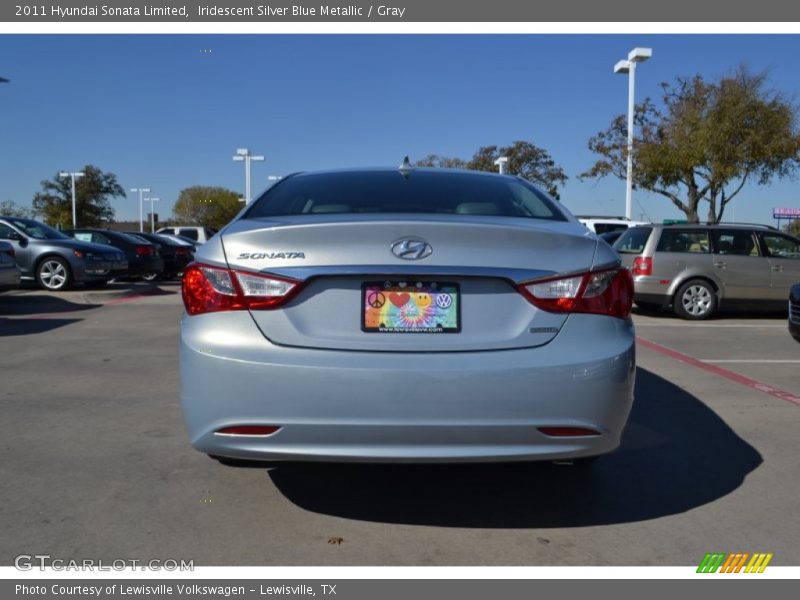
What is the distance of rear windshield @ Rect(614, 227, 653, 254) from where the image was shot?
11820 mm

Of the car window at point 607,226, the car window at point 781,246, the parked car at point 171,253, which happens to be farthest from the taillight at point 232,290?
the car window at point 607,226

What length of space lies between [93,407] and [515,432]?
11.8 feet

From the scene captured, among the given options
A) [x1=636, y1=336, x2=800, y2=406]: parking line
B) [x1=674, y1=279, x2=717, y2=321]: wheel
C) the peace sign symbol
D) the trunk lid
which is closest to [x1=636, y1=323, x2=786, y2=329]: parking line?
[x1=674, y1=279, x2=717, y2=321]: wheel

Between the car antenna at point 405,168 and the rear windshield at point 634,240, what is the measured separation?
8128 millimetres

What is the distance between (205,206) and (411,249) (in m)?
86.7

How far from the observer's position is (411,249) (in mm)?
2930

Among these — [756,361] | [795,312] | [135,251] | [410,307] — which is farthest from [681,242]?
[135,251]

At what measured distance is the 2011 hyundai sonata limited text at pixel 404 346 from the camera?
285 centimetres

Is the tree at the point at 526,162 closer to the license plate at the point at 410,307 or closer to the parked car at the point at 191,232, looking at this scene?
the parked car at the point at 191,232

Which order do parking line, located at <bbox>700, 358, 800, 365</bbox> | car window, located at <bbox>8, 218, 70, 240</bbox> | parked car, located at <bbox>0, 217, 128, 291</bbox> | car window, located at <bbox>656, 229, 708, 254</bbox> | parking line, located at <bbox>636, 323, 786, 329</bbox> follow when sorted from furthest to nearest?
1. car window, located at <bbox>8, 218, 70, 240</bbox>
2. parked car, located at <bbox>0, 217, 128, 291</bbox>
3. car window, located at <bbox>656, 229, 708, 254</bbox>
4. parking line, located at <bbox>636, 323, 786, 329</bbox>
5. parking line, located at <bbox>700, 358, 800, 365</bbox>

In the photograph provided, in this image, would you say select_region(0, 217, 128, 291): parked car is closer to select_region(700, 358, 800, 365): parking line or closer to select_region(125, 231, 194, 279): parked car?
select_region(125, 231, 194, 279): parked car

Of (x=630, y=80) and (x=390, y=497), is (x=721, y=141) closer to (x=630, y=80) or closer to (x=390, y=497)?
(x=630, y=80)

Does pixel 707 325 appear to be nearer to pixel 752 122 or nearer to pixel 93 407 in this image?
pixel 93 407

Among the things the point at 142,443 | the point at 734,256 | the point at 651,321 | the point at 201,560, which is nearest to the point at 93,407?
the point at 142,443
